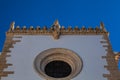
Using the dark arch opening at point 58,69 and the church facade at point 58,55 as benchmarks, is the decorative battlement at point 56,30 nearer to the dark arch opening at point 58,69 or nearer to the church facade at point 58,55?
the church facade at point 58,55

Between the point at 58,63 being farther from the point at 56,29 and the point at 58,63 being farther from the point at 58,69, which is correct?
the point at 56,29

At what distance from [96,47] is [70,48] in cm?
171

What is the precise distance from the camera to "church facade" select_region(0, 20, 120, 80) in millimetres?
16391

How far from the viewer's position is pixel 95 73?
54.0ft

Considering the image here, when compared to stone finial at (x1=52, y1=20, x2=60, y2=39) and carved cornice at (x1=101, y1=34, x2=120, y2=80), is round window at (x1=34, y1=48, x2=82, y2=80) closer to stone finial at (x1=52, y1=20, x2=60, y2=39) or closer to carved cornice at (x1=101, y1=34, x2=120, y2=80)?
stone finial at (x1=52, y1=20, x2=60, y2=39)

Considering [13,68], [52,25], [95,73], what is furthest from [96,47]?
[13,68]

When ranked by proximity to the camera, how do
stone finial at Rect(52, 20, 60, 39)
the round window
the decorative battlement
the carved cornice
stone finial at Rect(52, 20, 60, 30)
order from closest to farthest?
the carved cornice < the round window < stone finial at Rect(52, 20, 60, 39) < the decorative battlement < stone finial at Rect(52, 20, 60, 30)

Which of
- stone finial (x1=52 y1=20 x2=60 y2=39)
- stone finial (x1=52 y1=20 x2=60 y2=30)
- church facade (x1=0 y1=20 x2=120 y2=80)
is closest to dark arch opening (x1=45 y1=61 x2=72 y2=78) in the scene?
church facade (x1=0 y1=20 x2=120 y2=80)

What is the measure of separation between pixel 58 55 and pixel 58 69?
1.09 meters

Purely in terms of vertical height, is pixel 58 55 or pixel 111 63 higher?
pixel 58 55

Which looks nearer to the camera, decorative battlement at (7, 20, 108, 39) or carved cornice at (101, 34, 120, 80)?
carved cornice at (101, 34, 120, 80)

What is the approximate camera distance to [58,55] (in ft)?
59.9

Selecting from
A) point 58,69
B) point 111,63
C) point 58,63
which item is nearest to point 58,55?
point 58,63

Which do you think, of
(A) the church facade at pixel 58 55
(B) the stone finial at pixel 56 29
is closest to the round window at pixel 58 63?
(A) the church facade at pixel 58 55
